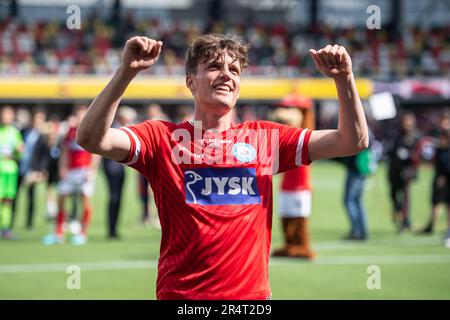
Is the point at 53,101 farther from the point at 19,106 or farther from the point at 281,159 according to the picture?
the point at 281,159

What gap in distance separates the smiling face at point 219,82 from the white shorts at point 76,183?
916 centimetres

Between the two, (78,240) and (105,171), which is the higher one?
(105,171)

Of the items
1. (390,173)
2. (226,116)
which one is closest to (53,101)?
(390,173)

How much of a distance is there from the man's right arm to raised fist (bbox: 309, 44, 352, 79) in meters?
0.72

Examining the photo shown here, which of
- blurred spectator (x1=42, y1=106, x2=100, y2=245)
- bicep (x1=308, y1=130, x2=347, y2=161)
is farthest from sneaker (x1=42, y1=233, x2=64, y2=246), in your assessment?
bicep (x1=308, y1=130, x2=347, y2=161)

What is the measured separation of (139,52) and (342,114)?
3.26 ft

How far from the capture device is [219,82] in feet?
12.1

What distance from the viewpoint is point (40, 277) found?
940cm

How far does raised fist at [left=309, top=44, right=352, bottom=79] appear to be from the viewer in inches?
133

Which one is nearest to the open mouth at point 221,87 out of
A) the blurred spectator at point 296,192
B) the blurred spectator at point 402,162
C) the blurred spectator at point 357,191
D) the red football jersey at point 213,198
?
the red football jersey at point 213,198

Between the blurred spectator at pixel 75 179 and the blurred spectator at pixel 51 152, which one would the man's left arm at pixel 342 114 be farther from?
the blurred spectator at pixel 51 152

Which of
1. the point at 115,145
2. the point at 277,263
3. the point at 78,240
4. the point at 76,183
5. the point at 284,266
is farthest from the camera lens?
the point at 76,183

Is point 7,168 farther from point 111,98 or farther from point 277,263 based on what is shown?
point 111,98

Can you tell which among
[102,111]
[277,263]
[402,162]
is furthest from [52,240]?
[102,111]
